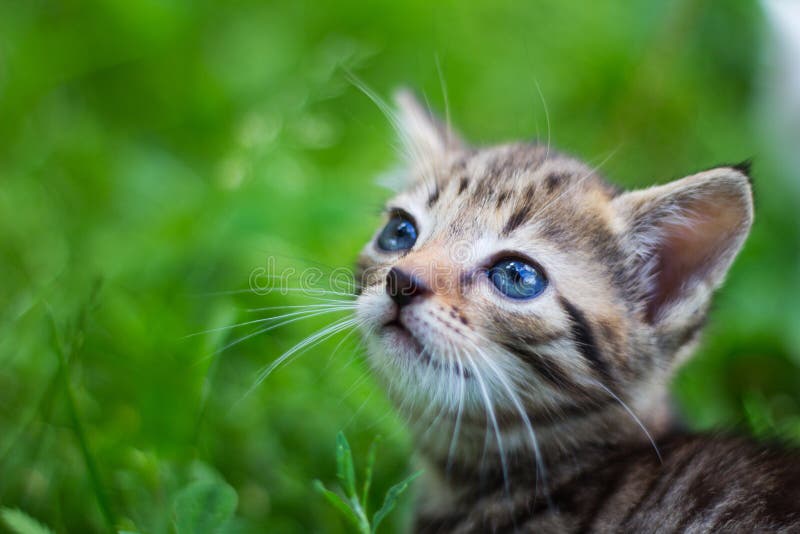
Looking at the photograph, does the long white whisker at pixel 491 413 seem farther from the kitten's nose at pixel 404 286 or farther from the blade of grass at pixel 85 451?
the blade of grass at pixel 85 451

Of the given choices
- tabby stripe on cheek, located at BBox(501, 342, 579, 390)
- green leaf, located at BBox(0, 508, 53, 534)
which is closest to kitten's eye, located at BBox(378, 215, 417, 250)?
tabby stripe on cheek, located at BBox(501, 342, 579, 390)

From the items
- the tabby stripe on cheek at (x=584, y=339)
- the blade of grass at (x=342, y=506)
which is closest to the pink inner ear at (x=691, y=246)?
the tabby stripe on cheek at (x=584, y=339)

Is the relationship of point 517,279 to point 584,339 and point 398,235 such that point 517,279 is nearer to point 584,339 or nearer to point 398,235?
point 584,339

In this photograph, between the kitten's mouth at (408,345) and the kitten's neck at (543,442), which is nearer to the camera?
the kitten's mouth at (408,345)

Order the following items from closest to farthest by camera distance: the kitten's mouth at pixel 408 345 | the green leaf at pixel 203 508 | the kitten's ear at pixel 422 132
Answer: the green leaf at pixel 203 508 < the kitten's mouth at pixel 408 345 < the kitten's ear at pixel 422 132

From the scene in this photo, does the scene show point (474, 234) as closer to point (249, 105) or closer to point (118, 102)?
point (249, 105)

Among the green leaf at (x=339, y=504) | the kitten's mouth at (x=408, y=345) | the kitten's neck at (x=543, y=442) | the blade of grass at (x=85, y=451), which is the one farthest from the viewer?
the kitten's neck at (x=543, y=442)

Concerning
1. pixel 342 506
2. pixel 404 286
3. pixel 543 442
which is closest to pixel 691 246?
pixel 543 442

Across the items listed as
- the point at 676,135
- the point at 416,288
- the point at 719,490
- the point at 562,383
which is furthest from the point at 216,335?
the point at 676,135
